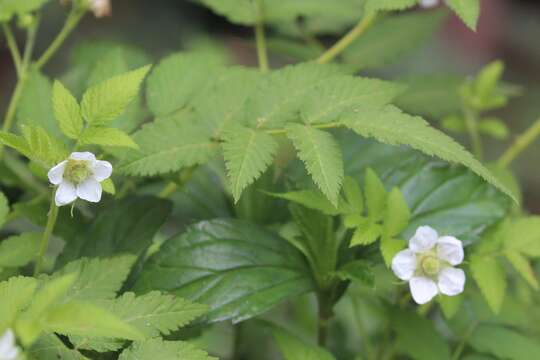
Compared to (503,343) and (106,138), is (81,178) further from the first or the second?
(503,343)

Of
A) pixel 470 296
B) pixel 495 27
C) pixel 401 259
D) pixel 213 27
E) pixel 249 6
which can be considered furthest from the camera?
pixel 495 27

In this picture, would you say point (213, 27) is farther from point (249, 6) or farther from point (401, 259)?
point (401, 259)

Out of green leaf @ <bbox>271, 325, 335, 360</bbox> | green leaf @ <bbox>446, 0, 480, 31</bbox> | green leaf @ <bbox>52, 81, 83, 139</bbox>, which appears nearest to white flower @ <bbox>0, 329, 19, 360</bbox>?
green leaf @ <bbox>52, 81, 83, 139</bbox>

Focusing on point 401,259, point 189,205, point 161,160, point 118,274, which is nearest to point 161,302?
point 118,274

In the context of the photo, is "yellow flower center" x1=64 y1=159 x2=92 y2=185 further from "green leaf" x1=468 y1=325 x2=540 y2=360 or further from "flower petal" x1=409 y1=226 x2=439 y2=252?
"green leaf" x1=468 y1=325 x2=540 y2=360

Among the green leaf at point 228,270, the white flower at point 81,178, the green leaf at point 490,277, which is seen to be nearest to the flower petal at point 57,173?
the white flower at point 81,178

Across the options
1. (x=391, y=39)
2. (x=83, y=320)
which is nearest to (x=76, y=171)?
(x=83, y=320)
